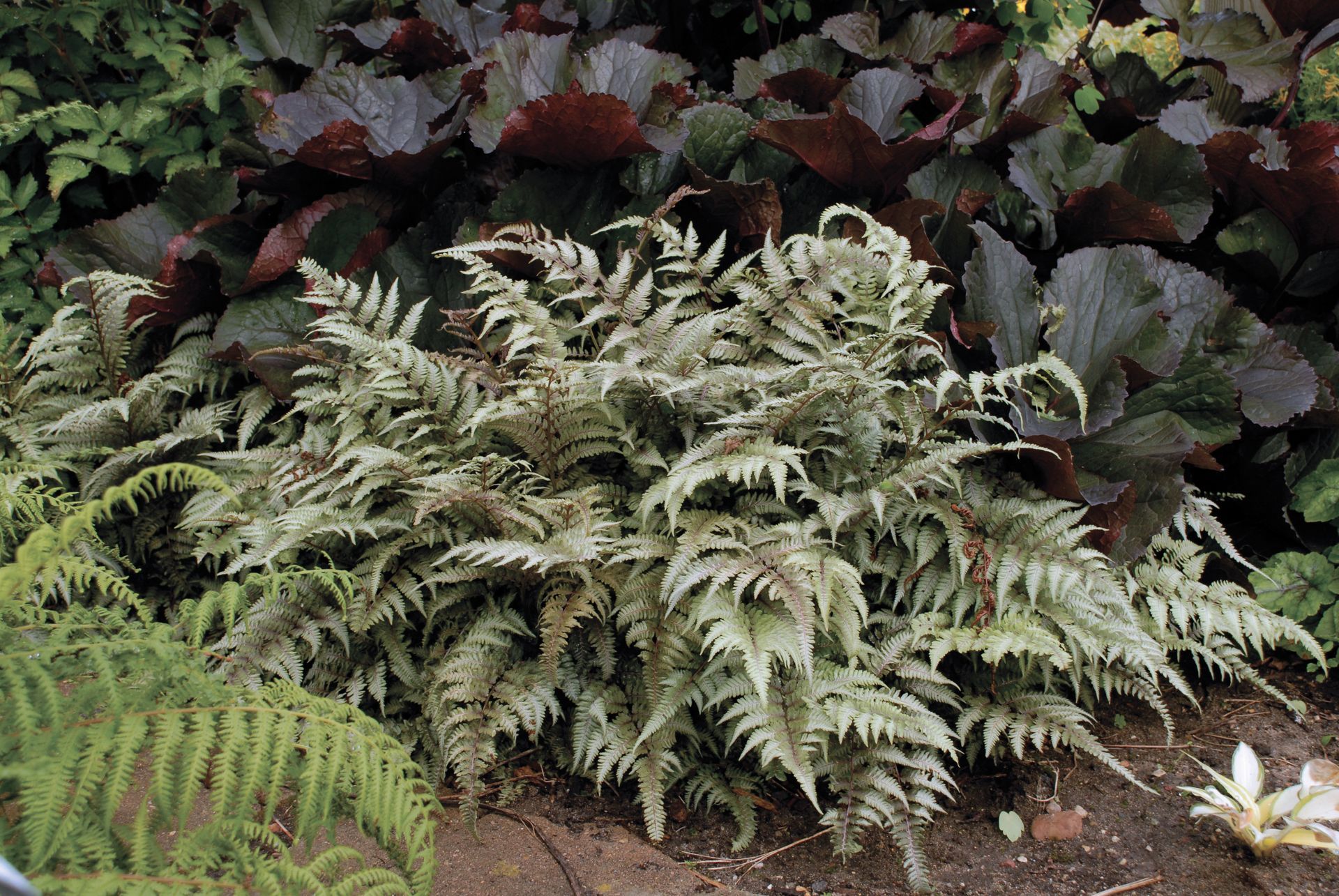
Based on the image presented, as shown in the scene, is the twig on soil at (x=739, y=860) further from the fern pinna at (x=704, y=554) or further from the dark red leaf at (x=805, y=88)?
the dark red leaf at (x=805, y=88)

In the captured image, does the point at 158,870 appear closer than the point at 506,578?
Yes

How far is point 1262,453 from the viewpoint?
2.70 metres

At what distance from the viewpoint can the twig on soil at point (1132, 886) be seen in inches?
71.9

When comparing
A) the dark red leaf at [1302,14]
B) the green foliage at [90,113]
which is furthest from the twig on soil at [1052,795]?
the green foliage at [90,113]

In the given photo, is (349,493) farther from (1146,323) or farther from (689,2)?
(689,2)

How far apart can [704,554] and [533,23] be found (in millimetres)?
2109

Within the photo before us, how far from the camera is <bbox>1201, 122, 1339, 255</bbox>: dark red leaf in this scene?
2660 mm

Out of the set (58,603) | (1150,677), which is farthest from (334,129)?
(1150,677)

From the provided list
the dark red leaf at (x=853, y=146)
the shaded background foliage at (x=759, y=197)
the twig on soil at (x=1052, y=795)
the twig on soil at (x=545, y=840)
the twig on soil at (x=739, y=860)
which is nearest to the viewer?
the twig on soil at (x=545, y=840)

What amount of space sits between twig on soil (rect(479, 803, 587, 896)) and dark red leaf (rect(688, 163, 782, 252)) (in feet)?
5.53

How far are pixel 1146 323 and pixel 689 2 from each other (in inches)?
92.5

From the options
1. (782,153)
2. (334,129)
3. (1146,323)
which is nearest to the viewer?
(1146,323)

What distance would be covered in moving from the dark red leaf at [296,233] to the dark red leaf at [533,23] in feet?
2.68

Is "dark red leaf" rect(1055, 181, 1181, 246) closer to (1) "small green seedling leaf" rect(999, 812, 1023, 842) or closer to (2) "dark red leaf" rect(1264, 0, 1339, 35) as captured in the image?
(2) "dark red leaf" rect(1264, 0, 1339, 35)
